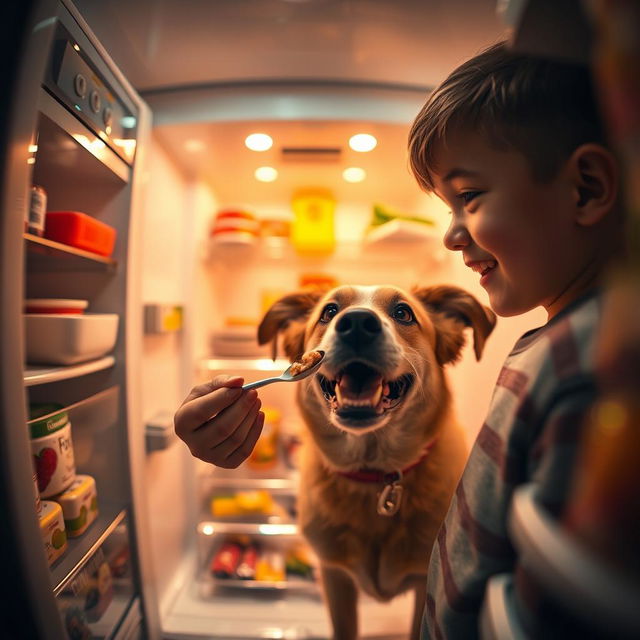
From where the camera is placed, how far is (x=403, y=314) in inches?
25.7

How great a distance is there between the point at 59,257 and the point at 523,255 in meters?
0.96

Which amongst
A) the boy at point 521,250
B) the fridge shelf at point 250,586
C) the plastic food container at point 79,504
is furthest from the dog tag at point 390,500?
the fridge shelf at point 250,586

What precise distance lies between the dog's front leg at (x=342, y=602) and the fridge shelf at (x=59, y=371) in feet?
2.61

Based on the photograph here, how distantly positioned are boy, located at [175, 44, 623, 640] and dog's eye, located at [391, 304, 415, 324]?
198 millimetres

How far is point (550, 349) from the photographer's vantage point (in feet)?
0.97

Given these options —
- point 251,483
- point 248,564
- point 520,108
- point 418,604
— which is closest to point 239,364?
point 251,483

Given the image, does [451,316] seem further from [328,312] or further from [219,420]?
[219,420]

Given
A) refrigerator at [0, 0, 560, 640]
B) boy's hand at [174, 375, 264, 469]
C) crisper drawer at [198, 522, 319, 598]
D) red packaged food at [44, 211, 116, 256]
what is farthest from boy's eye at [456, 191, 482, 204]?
crisper drawer at [198, 522, 319, 598]

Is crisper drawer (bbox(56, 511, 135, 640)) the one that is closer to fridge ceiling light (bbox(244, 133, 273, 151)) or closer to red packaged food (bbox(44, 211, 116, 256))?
red packaged food (bbox(44, 211, 116, 256))

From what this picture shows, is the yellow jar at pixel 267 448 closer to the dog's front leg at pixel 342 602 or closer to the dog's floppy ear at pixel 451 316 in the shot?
the dog's front leg at pixel 342 602

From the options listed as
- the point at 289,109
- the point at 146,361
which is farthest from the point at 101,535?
the point at 289,109

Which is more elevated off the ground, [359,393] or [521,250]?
[521,250]

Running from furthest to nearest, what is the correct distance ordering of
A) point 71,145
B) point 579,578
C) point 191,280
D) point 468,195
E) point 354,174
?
1. point 191,280
2. point 354,174
3. point 71,145
4. point 468,195
5. point 579,578

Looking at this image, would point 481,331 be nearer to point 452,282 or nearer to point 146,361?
point 452,282
